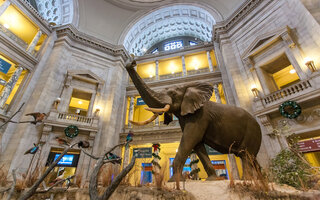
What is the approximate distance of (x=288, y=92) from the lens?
7633mm

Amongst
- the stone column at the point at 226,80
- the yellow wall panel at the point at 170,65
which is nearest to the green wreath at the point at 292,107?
the stone column at the point at 226,80

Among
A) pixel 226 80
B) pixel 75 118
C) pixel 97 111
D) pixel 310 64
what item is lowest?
pixel 75 118

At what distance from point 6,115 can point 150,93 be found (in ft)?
36.1

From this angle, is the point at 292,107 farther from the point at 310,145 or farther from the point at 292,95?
the point at 310,145

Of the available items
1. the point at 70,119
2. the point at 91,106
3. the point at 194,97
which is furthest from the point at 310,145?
the point at 70,119

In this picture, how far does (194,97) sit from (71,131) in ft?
32.7

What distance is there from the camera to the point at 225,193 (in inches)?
87.0

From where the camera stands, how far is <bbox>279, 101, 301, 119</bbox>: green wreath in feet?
22.5

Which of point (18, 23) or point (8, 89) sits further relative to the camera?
point (18, 23)

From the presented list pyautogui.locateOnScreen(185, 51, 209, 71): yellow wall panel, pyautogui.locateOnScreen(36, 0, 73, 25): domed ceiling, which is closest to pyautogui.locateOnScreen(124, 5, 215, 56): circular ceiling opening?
pyautogui.locateOnScreen(185, 51, 209, 71): yellow wall panel

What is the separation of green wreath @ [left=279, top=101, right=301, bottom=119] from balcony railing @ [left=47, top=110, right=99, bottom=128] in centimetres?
1142

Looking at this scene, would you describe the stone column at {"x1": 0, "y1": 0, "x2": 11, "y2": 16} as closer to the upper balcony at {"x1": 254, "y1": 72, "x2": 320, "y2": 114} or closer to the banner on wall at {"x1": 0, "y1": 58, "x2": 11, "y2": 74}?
the banner on wall at {"x1": 0, "y1": 58, "x2": 11, "y2": 74}

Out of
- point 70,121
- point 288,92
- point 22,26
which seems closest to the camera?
point 288,92

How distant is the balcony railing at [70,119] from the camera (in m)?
10.2
